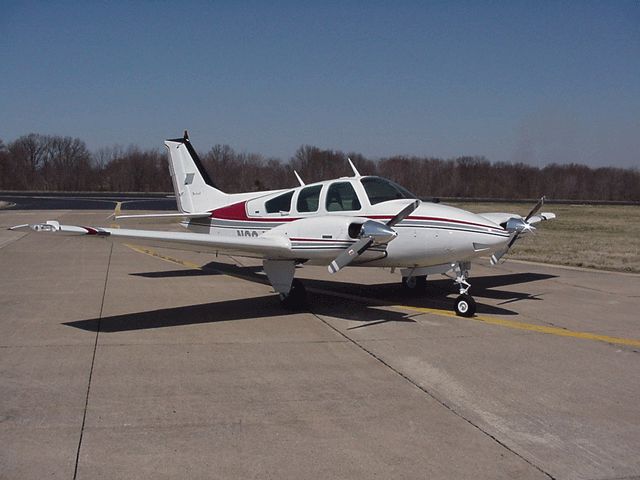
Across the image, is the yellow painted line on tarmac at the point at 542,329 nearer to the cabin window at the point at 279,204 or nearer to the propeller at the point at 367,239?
the propeller at the point at 367,239

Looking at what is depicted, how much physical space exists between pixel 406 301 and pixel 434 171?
3421 inches

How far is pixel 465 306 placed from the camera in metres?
10.9

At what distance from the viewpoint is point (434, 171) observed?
3821 inches

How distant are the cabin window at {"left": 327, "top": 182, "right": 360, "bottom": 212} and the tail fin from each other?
4360 mm

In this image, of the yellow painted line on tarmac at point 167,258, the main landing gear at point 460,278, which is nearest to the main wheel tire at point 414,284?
the main landing gear at point 460,278

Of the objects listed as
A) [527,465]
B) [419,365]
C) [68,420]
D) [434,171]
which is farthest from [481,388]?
[434,171]

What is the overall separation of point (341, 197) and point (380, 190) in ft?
2.49

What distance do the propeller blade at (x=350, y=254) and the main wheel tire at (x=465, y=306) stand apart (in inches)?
87.6

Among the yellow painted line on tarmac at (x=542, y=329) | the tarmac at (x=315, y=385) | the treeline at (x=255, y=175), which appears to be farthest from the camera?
the treeline at (x=255, y=175)

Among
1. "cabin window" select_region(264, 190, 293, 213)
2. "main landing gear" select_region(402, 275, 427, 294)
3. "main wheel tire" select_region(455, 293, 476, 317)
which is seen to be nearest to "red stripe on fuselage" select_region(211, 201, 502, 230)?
"cabin window" select_region(264, 190, 293, 213)

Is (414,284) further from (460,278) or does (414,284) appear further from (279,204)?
(279,204)

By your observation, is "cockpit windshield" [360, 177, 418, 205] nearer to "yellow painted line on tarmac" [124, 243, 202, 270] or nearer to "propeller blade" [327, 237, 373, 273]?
"propeller blade" [327, 237, 373, 273]

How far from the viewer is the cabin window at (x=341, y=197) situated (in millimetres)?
11484

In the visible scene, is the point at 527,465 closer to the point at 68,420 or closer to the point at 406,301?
the point at 68,420
